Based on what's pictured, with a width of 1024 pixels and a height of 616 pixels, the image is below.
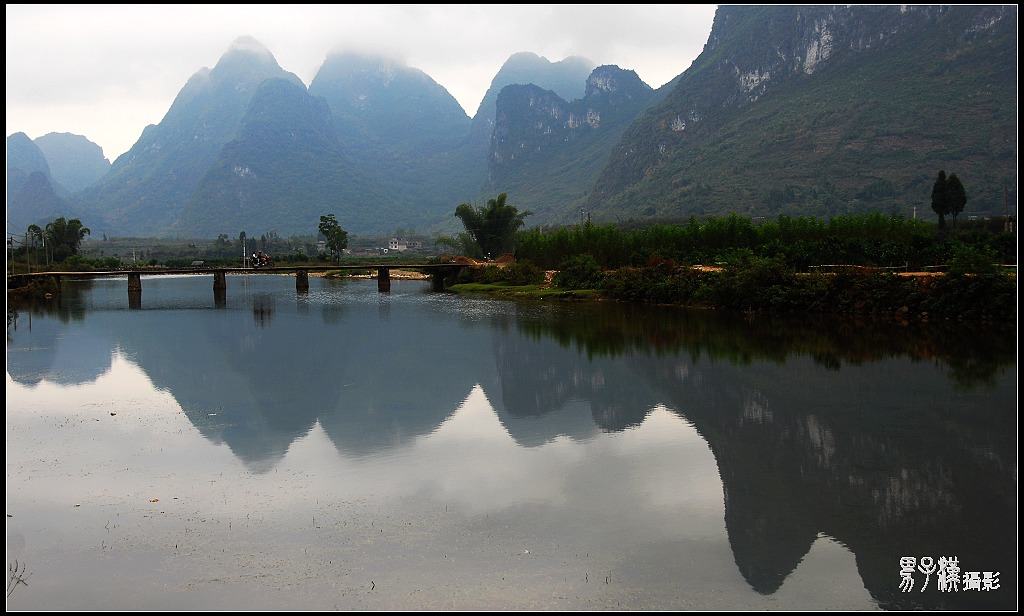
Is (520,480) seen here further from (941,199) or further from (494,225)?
(494,225)

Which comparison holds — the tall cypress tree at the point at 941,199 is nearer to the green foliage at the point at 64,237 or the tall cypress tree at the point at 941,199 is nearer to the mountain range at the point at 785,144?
the mountain range at the point at 785,144

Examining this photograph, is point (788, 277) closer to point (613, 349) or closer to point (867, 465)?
point (613, 349)

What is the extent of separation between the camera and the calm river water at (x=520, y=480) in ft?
25.1

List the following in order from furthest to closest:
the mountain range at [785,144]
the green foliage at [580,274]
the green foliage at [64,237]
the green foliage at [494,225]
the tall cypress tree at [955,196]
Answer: the mountain range at [785,144], the green foliage at [64,237], the green foliage at [494,225], the tall cypress tree at [955,196], the green foliage at [580,274]

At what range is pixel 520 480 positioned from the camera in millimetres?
10914

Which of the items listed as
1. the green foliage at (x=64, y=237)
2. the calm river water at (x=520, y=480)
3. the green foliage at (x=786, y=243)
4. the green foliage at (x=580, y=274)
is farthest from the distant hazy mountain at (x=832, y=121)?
the calm river water at (x=520, y=480)

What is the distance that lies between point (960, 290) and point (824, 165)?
8407 cm

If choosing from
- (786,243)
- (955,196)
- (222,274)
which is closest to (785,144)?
(955,196)

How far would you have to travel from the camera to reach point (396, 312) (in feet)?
124

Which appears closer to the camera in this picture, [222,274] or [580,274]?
[580,274]

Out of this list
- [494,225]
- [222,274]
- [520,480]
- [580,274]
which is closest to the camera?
[520,480]

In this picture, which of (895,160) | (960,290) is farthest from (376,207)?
(960,290)

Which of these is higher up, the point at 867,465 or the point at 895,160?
the point at 895,160

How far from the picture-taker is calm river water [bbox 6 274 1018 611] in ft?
25.1
